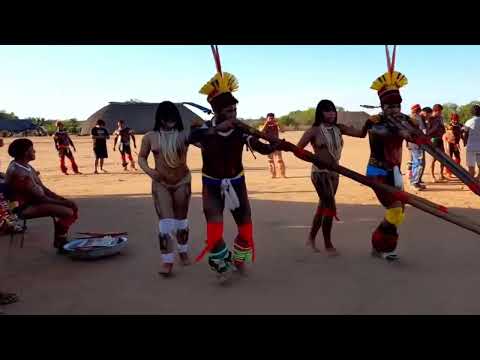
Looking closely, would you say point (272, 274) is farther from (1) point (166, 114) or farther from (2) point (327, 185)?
(1) point (166, 114)

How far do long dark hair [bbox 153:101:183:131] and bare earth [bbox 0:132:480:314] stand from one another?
1.64 meters

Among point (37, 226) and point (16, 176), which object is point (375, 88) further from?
point (37, 226)

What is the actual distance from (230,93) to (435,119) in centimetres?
710

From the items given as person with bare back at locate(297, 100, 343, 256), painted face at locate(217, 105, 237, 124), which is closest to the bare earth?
person with bare back at locate(297, 100, 343, 256)

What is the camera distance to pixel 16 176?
15.5 ft

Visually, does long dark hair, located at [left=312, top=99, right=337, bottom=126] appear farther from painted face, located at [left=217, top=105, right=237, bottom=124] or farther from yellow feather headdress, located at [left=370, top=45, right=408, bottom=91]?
painted face, located at [left=217, top=105, right=237, bottom=124]

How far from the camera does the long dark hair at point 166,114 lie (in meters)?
4.23

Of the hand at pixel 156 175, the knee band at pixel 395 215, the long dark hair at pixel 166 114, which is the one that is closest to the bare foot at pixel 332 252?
the knee band at pixel 395 215

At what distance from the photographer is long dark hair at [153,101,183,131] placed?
4.23 m

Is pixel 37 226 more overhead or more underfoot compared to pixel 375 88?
more underfoot

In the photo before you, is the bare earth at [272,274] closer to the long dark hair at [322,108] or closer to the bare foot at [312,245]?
the bare foot at [312,245]

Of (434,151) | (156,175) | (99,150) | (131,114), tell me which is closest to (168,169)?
(156,175)

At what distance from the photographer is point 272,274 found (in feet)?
14.3
